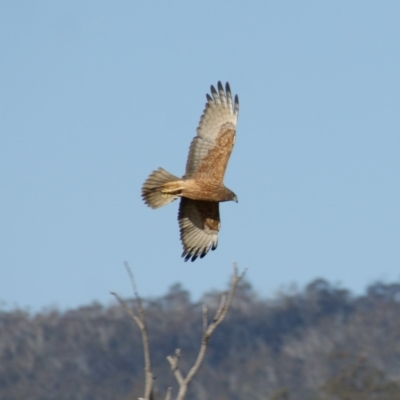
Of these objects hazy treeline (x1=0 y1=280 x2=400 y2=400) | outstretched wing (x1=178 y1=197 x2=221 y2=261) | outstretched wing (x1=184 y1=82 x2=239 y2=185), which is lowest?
outstretched wing (x1=178 y1=197 x2=221 y2=261)

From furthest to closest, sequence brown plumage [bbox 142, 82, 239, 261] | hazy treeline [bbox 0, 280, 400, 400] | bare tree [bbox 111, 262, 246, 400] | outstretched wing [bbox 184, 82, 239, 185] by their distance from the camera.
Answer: hazy treeline [bbox 0, 280, 400, 400] < outstretched wing [bbox 184, 82, 239, 185] < brown plumage [bbox 142, 82, 239, 261] < bare tree [bbox 111, 262, 246, 400]

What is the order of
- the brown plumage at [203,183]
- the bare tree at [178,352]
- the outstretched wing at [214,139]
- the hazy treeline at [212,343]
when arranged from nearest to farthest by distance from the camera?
the bare tree at [178,352], the brown plumage at [203,183], the outstretched wing at [214,139], the hazy treeline at [212,343]

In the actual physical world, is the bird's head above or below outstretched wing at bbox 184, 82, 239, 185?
below

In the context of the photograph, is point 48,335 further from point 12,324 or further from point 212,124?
point 212,124

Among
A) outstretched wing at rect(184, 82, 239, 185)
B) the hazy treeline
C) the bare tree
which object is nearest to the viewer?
the bare tree

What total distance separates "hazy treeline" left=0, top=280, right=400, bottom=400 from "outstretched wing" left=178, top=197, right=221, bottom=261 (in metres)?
35.5

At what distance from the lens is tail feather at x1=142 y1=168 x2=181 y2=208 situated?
395 inches

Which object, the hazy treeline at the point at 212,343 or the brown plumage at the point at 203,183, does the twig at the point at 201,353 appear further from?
the hazy treeline at the point at 212,343

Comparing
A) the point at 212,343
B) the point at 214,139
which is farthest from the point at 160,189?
the point at 212,343

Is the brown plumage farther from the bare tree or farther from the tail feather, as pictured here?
the bare tree

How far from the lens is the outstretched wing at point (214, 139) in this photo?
33.4 ft

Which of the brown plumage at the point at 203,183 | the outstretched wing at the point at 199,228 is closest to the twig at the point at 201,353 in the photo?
the brown plumage at the point at 203,183

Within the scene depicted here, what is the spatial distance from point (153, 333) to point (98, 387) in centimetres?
716

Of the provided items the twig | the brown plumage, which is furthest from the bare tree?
the brown plumage
